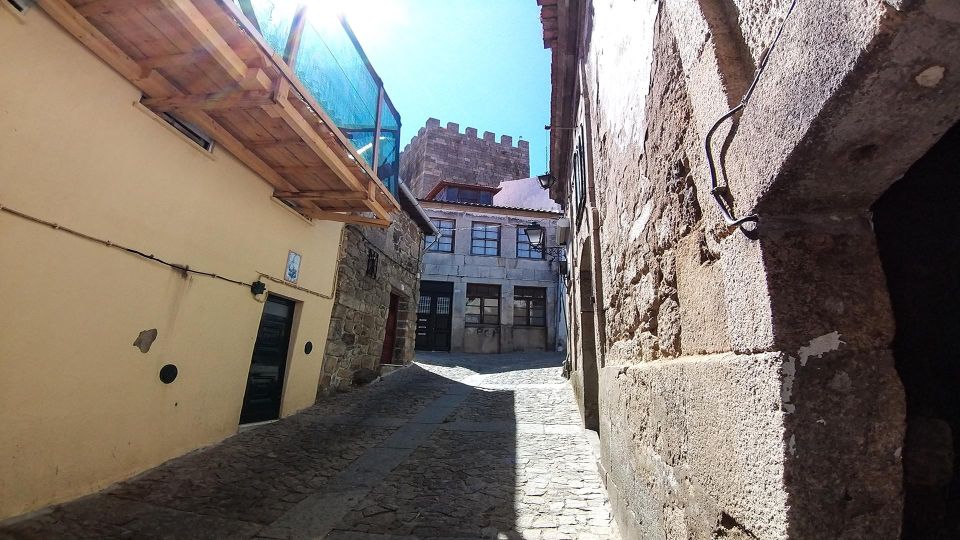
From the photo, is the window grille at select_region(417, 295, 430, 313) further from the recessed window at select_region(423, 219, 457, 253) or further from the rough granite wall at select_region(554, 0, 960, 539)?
the rough granite wall at select_region(554, 0, 960, 539)

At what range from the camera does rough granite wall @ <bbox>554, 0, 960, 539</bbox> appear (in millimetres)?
831

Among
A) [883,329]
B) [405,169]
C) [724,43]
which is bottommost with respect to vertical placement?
[883,329]

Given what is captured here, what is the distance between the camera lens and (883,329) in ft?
3.28

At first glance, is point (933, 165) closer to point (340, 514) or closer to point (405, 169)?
point (340, 514)

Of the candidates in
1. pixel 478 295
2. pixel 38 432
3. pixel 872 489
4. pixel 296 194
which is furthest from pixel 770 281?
pixel 478 295

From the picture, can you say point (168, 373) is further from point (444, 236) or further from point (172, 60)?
point (444, 236)

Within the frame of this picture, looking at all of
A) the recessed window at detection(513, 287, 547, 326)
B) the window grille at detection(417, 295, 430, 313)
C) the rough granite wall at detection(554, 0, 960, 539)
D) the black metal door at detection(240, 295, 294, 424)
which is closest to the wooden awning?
the black metal door at detection(240, 295, 294, 424)

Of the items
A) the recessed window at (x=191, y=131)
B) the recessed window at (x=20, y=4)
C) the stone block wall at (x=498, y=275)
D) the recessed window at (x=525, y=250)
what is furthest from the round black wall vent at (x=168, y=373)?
the recessed window at (x=525, y=250)

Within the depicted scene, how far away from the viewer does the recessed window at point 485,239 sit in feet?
56.0

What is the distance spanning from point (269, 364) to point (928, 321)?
6159 mm

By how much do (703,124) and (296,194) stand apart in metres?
5.16

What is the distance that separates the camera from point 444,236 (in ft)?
56.1

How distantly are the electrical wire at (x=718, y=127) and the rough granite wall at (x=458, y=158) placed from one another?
23.9m

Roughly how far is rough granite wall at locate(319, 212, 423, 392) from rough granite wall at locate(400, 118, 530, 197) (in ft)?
49.6
